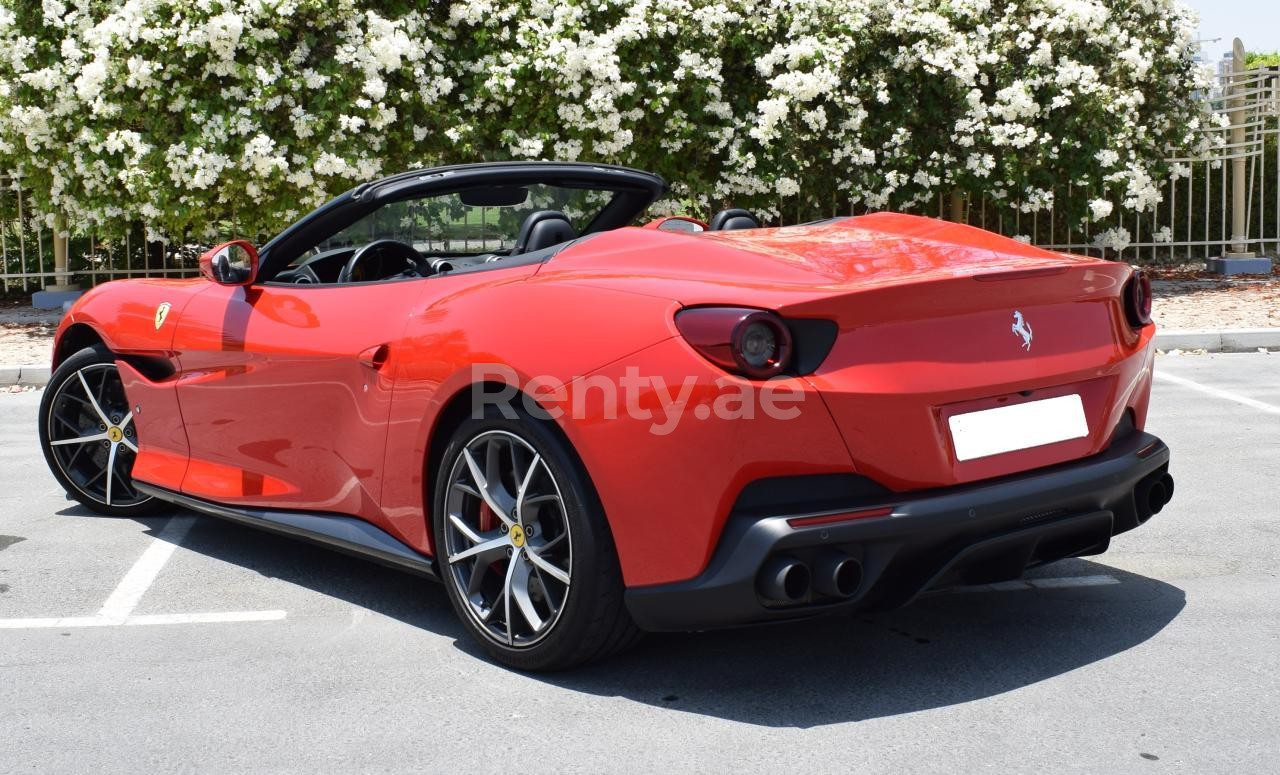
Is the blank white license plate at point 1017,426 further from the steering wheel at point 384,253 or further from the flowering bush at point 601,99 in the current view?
the flowering bush at point 601,99

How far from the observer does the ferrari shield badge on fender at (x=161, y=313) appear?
5.16m

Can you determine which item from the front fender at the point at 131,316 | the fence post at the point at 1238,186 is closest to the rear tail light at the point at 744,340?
the front fender at the point at 131,316

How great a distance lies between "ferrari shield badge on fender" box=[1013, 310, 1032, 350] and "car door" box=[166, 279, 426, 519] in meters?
1.67

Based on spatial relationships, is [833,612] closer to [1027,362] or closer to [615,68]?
[1027,362]

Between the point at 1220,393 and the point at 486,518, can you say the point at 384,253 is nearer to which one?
the point at 486,518

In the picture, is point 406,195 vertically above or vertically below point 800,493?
above

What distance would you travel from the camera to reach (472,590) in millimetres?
3877

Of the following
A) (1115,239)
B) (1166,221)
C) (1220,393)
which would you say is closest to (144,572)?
(1220,393)

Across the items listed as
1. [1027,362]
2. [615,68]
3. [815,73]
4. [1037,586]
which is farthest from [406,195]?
Result: [815,73]

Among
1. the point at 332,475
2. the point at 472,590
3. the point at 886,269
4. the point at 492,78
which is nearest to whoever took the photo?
the point at 886,269

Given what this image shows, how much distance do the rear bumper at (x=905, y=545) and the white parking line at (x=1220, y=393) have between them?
4970mm

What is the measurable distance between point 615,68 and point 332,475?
9.31 m

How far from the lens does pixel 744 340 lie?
10.6 ft

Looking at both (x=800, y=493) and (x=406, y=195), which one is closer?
(x=800, y=493)
